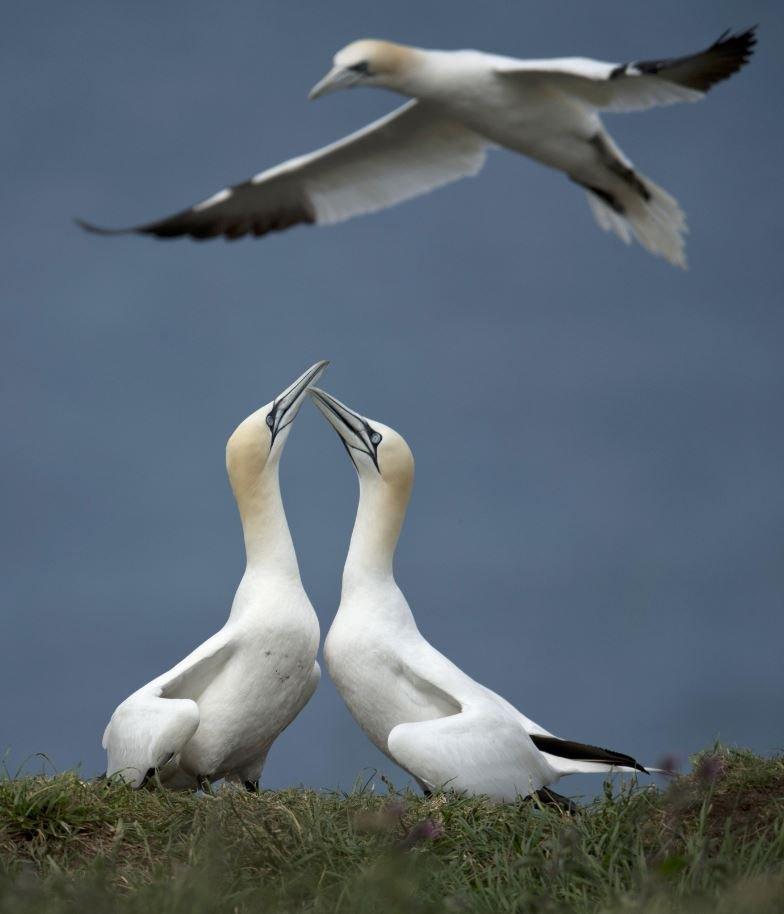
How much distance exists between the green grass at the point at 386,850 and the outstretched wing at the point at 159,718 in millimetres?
309

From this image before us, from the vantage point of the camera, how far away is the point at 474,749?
6.55 meters

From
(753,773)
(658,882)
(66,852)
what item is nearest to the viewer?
(658,882)

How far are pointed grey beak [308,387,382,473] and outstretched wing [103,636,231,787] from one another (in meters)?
1.25

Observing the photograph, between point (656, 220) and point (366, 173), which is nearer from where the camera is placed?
point (656, 220)

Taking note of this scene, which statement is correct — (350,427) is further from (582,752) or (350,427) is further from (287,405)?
(582,752)

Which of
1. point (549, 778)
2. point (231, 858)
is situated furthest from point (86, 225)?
point (549, 778)

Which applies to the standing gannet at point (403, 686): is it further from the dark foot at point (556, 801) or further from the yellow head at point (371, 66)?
the yellow head at point (371, 66)

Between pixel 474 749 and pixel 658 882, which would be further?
pixel 474 749

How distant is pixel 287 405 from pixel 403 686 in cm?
162

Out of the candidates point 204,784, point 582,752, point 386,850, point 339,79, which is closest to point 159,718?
point 204,784

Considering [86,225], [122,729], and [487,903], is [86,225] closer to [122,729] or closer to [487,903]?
[122,729]

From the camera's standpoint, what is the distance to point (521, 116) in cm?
632

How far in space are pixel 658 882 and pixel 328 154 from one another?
452 cm

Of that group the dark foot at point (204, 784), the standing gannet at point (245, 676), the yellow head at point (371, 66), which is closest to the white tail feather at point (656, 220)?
the yellow head at point (371, 66)
